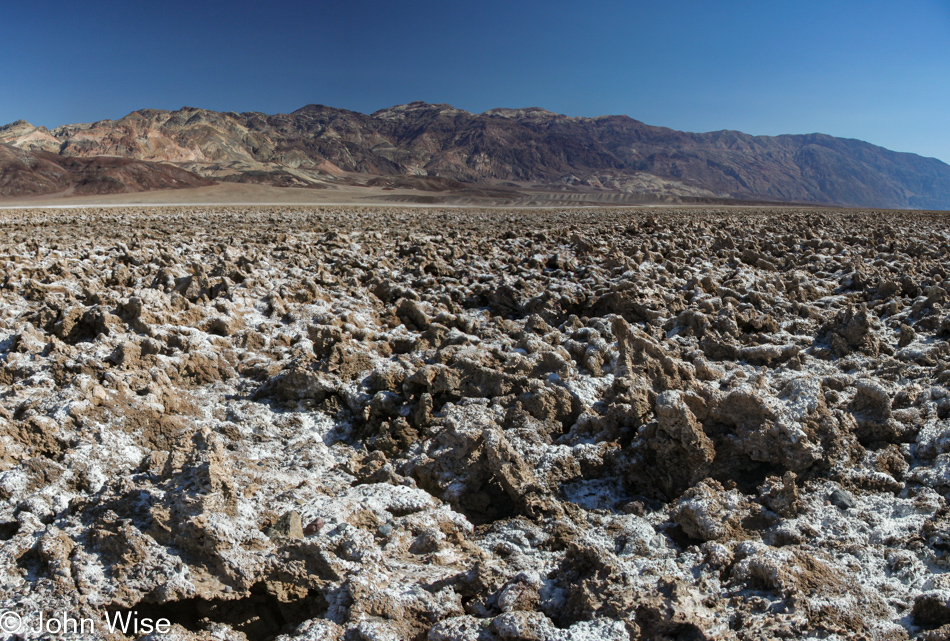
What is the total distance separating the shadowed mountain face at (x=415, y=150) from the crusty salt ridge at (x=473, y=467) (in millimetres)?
64313

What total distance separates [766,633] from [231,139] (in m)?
105

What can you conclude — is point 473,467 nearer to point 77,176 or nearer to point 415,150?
point 77,176

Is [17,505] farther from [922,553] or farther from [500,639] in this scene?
[922,553]

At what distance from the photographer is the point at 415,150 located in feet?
429

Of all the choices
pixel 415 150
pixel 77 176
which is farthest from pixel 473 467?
pixel 415 150

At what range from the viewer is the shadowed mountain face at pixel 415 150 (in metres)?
80.4

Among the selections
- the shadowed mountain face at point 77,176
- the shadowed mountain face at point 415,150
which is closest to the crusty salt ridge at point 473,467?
the shadowed mountain face at point 77,176

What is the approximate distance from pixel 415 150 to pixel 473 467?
13475 cm

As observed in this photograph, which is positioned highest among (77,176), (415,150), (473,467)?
(415,150)

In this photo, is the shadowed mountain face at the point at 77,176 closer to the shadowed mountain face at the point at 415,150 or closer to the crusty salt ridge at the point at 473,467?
the shadowed mountain face at the point at 415,150

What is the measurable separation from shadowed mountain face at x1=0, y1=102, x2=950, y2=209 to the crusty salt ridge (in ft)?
211

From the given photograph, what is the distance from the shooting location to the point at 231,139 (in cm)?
9362

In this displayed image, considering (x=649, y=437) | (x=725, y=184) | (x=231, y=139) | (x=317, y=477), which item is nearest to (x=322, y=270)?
(x=317, y=477)

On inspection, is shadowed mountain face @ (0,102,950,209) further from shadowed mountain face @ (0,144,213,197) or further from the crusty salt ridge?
the crusty salt ridge
